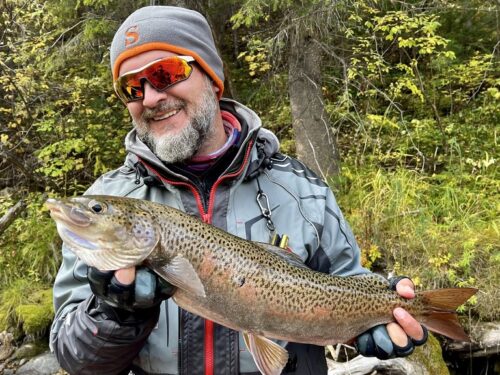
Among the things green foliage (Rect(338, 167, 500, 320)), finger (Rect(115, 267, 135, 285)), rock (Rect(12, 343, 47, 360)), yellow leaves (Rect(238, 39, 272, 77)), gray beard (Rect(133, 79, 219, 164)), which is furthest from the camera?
yellow leaves (Rect(238, 39, 272, 77))

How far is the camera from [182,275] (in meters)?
2.18

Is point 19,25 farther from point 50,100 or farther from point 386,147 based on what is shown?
point 386,147

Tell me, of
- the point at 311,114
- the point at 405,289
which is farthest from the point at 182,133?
the point at 311,114

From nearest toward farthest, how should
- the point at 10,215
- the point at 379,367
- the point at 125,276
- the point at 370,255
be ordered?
1. the point at 125,276
2. the point at 379,367
3. the point at 370,255
4. the point at 10,215

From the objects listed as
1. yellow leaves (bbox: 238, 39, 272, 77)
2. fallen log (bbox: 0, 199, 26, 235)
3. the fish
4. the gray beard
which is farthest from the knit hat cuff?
fallen log (bbox: 0, 199, 26, 235)

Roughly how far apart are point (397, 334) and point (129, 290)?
1.40 metres

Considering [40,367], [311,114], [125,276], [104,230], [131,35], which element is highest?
[131,35]

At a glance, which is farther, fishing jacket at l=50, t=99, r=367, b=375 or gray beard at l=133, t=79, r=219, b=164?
gray beard at l=133, t=79, r=219, b=164

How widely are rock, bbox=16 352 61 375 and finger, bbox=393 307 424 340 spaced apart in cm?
495

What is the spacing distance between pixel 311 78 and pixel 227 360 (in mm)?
5769

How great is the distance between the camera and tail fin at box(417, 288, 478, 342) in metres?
2.64

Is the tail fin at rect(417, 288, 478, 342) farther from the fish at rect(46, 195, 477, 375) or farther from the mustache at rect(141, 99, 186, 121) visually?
the mustache at rect(141, 99, 186, 121)

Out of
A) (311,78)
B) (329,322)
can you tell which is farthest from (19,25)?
(329,322)

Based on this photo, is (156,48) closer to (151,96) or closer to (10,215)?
(151,96)
